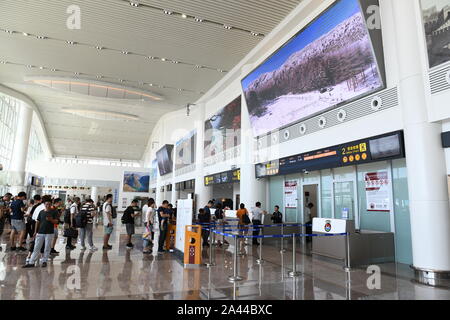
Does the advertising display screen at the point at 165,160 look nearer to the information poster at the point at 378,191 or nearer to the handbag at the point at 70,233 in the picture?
the handbag at the point at 70,233

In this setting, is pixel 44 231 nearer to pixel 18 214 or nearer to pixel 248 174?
pixel 18 214

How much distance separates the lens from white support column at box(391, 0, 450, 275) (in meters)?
5.76

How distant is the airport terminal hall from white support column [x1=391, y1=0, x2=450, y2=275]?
26 mm

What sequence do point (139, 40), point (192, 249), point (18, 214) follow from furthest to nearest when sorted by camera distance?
point (139, 40), point (18, 214), point (192, 249)

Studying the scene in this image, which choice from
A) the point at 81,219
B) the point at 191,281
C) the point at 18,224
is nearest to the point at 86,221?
the point at 81,219

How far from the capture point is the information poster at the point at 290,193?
11461 mm

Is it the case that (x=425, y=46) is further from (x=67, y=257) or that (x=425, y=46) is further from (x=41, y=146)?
(x=41, y=146)

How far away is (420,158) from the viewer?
5.95 m

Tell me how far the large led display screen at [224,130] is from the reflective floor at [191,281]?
8.18m

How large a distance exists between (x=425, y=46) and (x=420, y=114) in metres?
1.39

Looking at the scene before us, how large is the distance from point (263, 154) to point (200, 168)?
732cm

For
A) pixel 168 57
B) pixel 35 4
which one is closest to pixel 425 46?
pixel 168 57

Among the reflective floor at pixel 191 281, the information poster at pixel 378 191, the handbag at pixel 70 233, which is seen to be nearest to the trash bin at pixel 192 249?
the reflective floor at pixel 191 281

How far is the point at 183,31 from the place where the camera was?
11453 mm
